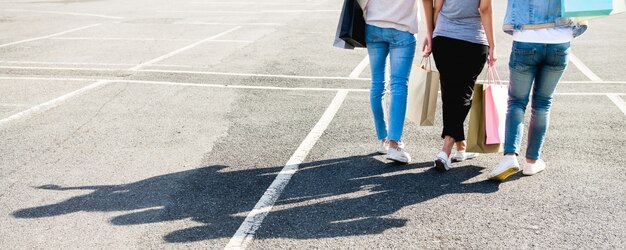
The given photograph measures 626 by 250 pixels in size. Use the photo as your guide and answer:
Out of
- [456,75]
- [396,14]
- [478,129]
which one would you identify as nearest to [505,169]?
[478,129]

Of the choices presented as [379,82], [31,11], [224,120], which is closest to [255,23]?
[31,11]

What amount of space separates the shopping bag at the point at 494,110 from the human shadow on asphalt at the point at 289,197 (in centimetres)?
32

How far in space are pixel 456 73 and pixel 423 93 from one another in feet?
1.14

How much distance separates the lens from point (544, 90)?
17.3 ft

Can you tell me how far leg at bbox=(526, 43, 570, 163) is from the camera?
16.6ft

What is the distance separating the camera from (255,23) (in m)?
16.2

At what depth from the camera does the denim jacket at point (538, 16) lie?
4.95 meters

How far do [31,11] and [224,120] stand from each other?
13834 millimetres

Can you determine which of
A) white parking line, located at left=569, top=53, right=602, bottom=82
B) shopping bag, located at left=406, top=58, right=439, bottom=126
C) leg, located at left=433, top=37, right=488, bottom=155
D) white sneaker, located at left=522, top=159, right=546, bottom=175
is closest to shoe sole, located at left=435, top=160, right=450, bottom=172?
leg, located at left=433, top=37, right=488, bottom=155

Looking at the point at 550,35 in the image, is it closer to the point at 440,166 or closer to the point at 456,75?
the point at 456,75

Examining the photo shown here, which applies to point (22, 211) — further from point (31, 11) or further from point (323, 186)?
point (31, 11)

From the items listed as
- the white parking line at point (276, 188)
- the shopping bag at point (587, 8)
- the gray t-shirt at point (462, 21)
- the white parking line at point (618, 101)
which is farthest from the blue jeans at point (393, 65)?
the white parking line at point (618, 101)

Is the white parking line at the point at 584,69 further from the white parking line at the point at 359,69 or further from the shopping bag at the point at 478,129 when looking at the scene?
the shopping bag at the point at 478,129

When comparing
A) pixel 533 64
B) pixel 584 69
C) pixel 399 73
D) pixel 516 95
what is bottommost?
pixel 584 69
